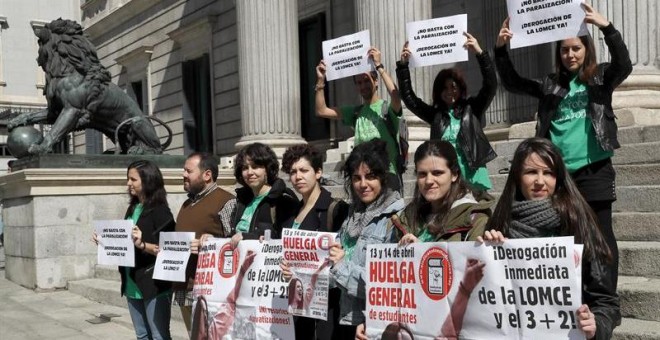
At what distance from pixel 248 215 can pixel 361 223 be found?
4.12 ft

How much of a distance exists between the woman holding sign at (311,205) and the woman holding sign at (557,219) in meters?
1.35

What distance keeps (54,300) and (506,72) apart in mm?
7603

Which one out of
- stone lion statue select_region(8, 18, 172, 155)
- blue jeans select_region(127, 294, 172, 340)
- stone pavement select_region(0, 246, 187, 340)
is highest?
stone lion statue select_region(8, 18, 172, 155)

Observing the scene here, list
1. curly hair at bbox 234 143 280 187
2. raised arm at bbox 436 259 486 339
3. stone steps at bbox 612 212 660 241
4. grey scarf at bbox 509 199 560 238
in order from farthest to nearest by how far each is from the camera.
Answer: stone steps at bbox 612 212 660 241, curly hair at bbox 234 143 280 187, raised arm at bbox 436 259 486 339, grey scarf at bbox 509 199 560 238

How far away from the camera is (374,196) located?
382cm

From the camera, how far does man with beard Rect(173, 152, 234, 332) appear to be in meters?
5.14

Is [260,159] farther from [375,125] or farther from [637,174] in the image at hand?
[637,174]

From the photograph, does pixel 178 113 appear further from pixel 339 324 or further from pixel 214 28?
pixel 339 324

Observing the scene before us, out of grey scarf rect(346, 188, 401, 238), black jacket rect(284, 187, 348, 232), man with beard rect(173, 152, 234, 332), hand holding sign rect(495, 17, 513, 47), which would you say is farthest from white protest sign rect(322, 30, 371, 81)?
grey scarf rect(346, 188, 401, 238)

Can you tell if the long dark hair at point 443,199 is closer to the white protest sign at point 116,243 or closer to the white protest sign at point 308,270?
the white protest sign at point 308,270

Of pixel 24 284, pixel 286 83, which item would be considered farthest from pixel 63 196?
pixel 286 83

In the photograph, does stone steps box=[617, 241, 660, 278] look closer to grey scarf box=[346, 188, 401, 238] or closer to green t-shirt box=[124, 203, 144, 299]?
grey scarf box=[346, 188, 401, 238]

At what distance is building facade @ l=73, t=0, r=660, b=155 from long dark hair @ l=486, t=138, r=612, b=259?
5.80 meters

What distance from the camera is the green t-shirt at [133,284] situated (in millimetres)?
5465
